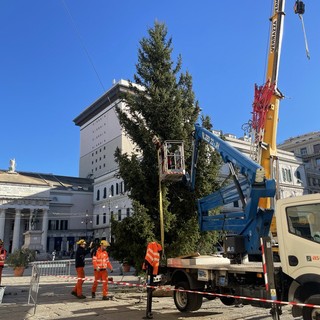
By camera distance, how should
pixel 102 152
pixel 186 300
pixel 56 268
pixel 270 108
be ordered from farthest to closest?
pixel 102 152 → pixel 56 268 → pixel 270 108 → pixel 186 300

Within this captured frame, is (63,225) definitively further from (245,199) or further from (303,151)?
(245,199)

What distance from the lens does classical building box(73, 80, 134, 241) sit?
72.3 meters

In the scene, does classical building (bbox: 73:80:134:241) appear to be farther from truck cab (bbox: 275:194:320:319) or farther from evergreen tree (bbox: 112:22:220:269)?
truck cab (bbox: 275:194:320:319)

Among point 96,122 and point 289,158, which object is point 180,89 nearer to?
point 289,158

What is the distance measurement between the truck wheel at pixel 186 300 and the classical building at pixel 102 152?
5430cm

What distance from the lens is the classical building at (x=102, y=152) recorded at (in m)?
72.3

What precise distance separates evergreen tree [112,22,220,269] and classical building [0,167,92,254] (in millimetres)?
55204

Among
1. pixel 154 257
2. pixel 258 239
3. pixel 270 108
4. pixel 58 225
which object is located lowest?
pixel 154 257

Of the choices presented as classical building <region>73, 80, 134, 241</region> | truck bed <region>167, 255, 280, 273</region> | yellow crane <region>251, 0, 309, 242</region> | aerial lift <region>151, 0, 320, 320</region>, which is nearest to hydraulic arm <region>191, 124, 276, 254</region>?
aerial lift <region>151, 0, 320, 320</region>

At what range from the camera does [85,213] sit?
81625 mm

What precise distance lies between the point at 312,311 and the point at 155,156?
953 centimetres

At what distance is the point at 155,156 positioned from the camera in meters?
14.8

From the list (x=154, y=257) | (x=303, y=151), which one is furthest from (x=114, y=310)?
(x=303, y=151)

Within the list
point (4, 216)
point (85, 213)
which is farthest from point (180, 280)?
point (85, 213)
